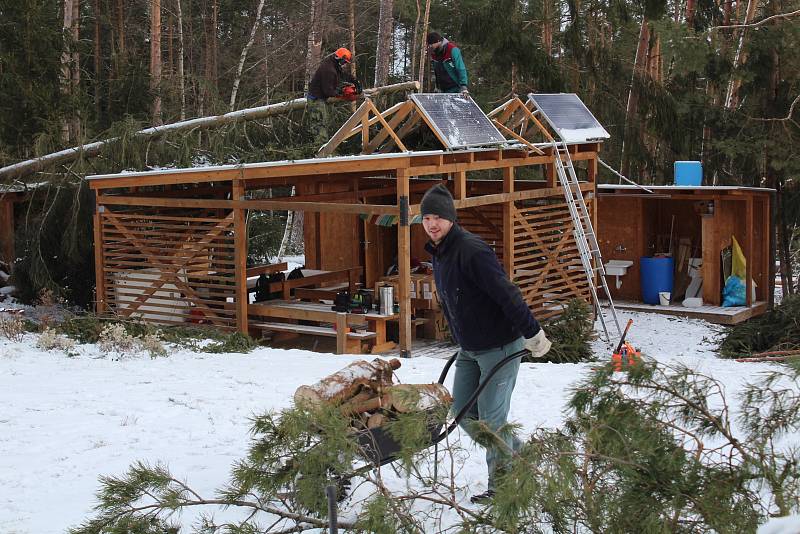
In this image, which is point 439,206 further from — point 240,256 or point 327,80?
point 327,80

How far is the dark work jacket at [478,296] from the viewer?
4.92 metres

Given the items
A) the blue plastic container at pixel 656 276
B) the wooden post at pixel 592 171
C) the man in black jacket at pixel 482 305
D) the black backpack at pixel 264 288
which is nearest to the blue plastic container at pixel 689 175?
the blue plastic container at pixel 656 276

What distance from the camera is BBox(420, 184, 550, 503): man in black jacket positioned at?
492 centimetres

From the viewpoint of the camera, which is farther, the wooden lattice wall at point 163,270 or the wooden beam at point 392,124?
the wooden lattice wall at point 163,270

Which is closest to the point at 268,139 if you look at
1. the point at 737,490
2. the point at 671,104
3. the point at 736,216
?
the point at 736,216

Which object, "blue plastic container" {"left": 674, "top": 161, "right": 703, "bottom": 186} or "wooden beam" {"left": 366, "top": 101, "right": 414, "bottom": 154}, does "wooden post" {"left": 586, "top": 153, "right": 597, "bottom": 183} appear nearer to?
"blue plastic container" {"left": 674, "top": 161, "right": 703, "bottom": 186}

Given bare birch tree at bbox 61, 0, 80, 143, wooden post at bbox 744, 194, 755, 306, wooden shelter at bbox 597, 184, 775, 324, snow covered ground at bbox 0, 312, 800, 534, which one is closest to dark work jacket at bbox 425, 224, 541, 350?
snow covered ground at bbox 0, 312, 800, 534

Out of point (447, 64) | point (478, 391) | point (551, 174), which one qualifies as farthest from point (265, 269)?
point (478, 391)

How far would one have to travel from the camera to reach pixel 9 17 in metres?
18.3

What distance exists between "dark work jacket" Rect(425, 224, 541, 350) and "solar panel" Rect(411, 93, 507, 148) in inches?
294

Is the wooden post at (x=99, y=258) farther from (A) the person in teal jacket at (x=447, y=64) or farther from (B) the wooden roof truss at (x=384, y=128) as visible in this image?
(A) the person in teal jacket at (x=447, y=64)

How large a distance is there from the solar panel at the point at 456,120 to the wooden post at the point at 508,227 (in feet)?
2.63

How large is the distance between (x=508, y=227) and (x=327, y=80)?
337 centimetres

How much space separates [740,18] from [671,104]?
4041 mm
